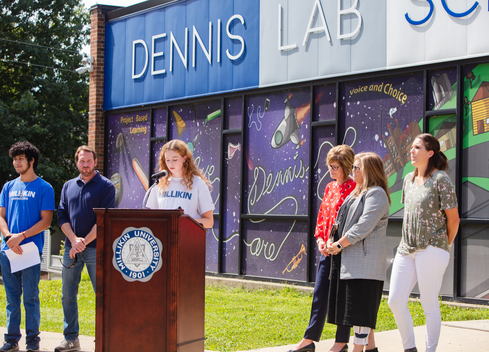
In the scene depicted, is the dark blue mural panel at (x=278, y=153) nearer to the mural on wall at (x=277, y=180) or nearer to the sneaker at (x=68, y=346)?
the mural on wall at (x=277, y=180)

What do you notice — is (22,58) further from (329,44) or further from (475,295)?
(475,295)

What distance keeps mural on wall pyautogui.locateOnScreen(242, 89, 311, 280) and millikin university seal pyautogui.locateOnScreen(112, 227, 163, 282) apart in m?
5.87

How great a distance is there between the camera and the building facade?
322 inches

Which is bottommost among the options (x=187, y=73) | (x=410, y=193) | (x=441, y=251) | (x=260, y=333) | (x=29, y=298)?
(x=260, y=333)

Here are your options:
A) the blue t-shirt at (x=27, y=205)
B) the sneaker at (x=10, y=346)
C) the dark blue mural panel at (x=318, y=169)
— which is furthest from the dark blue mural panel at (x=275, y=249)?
the sneaker at (x=10, y=346)

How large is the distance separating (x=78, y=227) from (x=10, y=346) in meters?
1.28

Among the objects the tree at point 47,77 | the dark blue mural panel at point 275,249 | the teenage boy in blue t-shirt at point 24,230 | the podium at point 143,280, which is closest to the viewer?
the podium at point 143,280

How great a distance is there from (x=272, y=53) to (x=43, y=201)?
5.57m

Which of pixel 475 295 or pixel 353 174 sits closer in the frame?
pixel 353 174

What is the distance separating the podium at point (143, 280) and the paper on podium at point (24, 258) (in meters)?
1.83

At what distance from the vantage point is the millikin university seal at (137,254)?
13.8 feet

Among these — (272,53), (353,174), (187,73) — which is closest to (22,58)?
(187,73)

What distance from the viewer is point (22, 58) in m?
23.7

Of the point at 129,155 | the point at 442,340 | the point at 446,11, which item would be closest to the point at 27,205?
the point at 442,340
